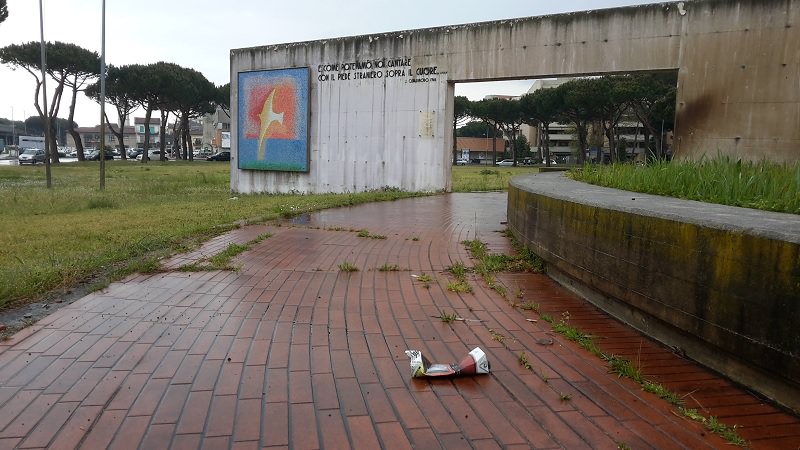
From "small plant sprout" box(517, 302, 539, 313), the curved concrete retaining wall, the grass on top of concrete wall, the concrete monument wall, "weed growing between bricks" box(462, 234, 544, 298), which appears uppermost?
the concrete monument wall

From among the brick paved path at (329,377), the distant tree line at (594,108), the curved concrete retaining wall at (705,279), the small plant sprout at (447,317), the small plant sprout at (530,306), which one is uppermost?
the distant tree line at (594,108)

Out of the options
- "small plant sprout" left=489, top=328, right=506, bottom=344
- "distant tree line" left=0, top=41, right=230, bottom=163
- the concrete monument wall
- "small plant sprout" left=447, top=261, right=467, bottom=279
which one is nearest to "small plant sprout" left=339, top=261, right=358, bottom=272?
"small plant sprout" left=447, top=261, right=467, bottom=279

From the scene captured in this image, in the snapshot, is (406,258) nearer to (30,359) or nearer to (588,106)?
(30,359)

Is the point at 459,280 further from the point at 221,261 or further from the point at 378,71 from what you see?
the point at 378,71

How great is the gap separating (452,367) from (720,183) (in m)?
3.23

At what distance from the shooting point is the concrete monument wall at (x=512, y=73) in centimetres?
1166

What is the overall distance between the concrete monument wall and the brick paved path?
870cm

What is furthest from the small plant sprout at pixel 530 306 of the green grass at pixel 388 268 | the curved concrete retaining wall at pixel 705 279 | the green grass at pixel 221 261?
the green grass at pixel 221 261

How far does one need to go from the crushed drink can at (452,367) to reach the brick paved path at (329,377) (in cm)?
5

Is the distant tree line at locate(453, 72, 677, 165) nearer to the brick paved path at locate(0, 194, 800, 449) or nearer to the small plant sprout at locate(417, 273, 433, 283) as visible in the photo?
the small plant sprout at locate(417, 273, 433, 283)

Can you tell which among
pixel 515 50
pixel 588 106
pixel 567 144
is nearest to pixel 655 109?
pixel 588 106

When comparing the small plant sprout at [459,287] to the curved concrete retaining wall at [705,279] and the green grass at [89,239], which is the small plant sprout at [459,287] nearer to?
the curved concrete retaining wall at [705,279]

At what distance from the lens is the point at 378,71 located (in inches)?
639

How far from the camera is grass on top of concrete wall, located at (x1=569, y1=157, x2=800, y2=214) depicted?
4152 millimetres
